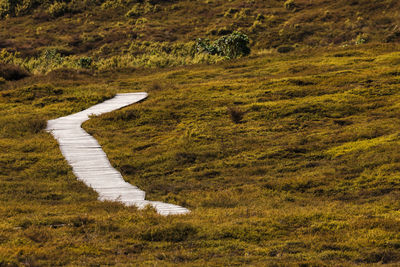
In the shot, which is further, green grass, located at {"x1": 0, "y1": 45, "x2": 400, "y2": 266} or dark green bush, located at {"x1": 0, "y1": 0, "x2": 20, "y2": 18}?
dark green bush, located at {"x1": 0, "y1": 0, "x2": 20, "y2": 18}

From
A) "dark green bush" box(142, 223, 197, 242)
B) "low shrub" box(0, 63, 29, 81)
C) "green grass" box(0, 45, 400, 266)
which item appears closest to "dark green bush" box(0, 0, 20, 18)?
"low shrub" box(0, 63, 29, 81)

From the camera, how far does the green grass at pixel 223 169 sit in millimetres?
9000

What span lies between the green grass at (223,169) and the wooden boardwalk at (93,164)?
1.23ft

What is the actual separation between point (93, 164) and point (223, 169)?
12.8ft

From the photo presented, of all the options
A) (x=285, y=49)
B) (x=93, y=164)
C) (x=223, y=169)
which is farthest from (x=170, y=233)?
(x=285, y=49)

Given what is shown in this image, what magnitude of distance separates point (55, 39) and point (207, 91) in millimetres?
36613

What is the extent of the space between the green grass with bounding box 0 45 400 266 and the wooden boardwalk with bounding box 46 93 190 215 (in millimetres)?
375

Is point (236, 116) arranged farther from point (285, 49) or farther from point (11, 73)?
point (285, 49)

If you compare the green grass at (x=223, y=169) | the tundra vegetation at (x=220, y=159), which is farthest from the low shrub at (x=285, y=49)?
the green grass at (x=223, y=169)

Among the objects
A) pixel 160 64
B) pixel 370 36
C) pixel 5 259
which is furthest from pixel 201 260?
pixel 370 36

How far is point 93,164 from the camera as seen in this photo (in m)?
16.7

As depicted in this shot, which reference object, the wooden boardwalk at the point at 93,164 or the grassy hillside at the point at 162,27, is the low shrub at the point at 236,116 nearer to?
the wooden boardwalk at the point at 93,164

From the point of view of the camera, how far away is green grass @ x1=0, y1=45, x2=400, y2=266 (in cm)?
900

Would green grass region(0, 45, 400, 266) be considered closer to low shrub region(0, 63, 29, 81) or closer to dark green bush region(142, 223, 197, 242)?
dark green bush region(142, 223, 197, 242)
